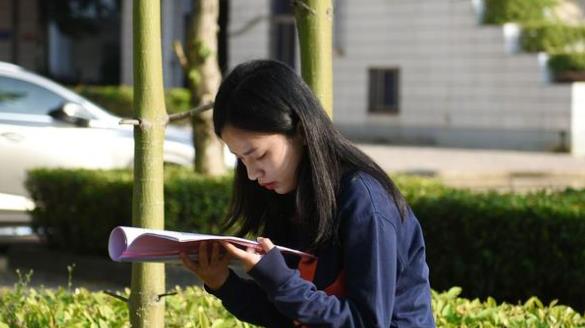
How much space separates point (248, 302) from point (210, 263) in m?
0.25

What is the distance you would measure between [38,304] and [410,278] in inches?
83.8

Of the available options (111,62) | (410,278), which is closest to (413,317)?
(410,278)

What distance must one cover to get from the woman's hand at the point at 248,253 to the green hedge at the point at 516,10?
64.6ft

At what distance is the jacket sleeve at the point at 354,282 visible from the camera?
3.11 meters

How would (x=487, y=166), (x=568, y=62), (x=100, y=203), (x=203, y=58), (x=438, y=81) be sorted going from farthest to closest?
(x=438, y=81) < (x=568, y=62) < (x=487, y=166) < (x=203, y=58) < (x=100, y=203)

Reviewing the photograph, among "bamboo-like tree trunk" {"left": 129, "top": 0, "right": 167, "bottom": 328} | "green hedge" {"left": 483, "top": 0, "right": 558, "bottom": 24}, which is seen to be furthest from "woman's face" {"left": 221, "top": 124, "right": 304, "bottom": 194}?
"green hedge" {"left": 483, "top": 0, "right": 558, "bottom": 24}

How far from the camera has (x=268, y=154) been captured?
322 cm

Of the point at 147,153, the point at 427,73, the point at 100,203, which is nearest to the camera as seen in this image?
the point at 147,153

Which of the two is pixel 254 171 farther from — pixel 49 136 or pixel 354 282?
pixel 49 136

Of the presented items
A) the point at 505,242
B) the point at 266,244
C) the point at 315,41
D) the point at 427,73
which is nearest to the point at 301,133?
the point at 266,244

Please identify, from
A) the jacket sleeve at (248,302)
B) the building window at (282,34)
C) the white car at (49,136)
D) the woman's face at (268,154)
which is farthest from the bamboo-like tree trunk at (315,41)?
the building window at (282,34)

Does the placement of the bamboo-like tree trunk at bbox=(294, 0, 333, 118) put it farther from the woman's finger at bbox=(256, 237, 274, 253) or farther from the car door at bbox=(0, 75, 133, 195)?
the car door at bbox=(0, 75, 133, 195)

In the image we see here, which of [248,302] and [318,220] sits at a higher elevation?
[318,220]

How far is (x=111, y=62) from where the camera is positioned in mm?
33875
